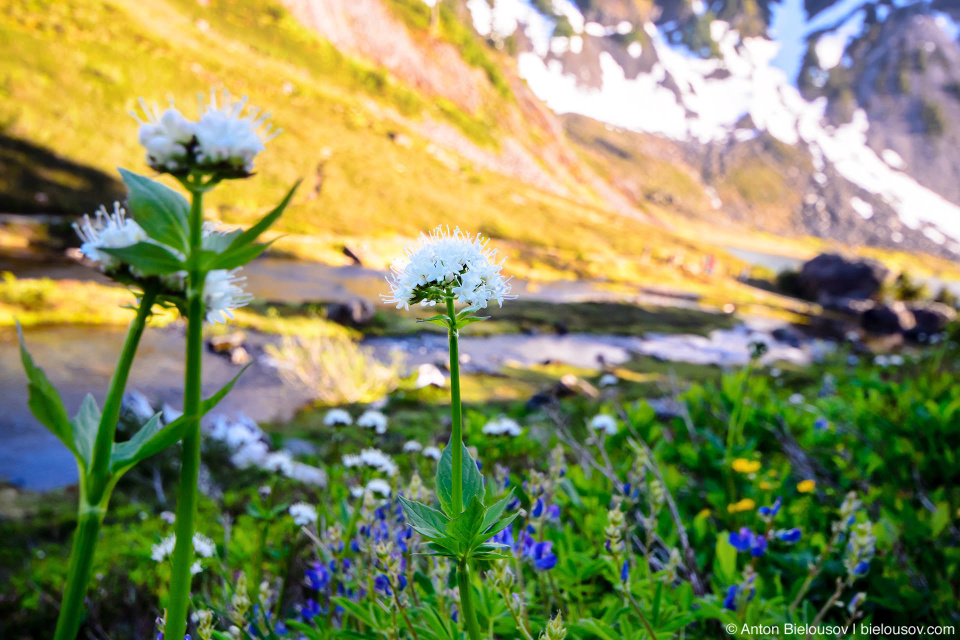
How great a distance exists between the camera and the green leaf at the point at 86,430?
21.6 inches

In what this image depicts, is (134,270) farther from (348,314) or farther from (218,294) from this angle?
(348,314)

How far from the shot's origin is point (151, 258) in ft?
1.66

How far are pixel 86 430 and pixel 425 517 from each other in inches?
16.9

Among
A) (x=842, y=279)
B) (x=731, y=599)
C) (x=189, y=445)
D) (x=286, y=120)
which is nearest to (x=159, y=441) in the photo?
(x=189, y=445)

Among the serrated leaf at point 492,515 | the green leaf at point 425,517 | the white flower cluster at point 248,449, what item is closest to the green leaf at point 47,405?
the green leaf at point 425,517

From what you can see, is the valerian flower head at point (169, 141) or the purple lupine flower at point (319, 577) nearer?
the valerian flower head at point (169, 141)

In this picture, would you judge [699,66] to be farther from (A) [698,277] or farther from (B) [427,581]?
(B) [427,581]

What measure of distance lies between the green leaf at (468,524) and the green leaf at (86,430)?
0.42m

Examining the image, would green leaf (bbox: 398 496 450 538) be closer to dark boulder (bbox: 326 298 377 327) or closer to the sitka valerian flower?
the sitka valerian flower

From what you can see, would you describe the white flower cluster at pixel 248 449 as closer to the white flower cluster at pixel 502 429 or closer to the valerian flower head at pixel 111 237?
the white flower cluster at pixel 502 429

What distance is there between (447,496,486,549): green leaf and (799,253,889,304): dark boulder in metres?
24.2

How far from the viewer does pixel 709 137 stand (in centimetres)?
9444

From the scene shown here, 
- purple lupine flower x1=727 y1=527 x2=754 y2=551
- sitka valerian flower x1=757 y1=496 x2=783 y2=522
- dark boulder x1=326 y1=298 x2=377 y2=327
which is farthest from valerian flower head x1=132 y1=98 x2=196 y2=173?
dark boulder x1=326 y1=298 x2=377 y2=327

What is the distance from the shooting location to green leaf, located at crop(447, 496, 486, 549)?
61cm
